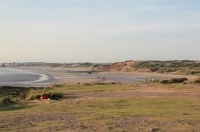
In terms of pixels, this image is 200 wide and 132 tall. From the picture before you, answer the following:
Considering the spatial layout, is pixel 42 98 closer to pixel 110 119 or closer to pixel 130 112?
pixel 130 112

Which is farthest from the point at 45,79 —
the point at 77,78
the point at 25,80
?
the point at 77,78

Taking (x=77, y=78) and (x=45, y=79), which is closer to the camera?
(x=45, y=79)

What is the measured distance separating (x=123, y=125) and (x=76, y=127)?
1.98m

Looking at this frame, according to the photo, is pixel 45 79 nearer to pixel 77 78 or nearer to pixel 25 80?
pixel 25 80

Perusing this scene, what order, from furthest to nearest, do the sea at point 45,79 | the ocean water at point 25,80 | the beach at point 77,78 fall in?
the beach at point 77,78 → the sea at point 45,79 → the ocean water at point 25,80

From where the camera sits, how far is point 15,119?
1744cm

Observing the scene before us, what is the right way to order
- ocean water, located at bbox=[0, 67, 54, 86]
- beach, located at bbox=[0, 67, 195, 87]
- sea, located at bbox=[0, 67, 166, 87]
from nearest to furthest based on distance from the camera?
ocean water, located at bbox=[0, 67, 54, 86] → sea, located at bbox=[0, 67, 166, 87] → beach, located at bbox=[0, 67, 195, 87]

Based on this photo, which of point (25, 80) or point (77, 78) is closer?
point (25, 80)

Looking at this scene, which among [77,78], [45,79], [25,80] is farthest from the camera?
[77,78]

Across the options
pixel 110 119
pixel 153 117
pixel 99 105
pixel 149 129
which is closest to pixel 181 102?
pixel 99 105

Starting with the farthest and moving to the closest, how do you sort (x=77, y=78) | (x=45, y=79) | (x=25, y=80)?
1. (x=77, y=78)
2. (x=45, y=79)
3. (x=25, y=80)

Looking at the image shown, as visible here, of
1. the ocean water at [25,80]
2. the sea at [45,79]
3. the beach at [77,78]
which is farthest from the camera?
the beach at [77,78]

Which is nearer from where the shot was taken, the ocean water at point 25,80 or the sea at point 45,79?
the ocean water at point 25,80

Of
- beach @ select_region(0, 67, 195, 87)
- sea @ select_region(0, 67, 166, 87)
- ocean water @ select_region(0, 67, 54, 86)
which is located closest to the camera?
ocean water @ select_region(0, 67, 54, 86)
